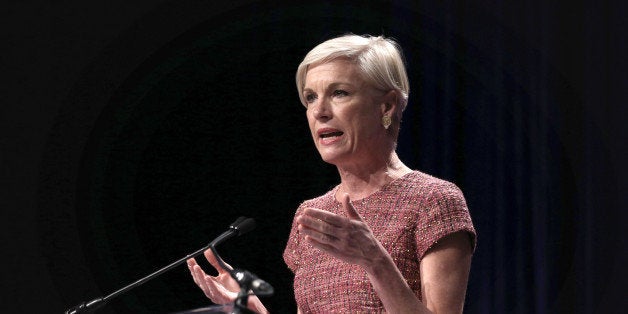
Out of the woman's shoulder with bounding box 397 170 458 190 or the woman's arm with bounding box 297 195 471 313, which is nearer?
the woman's arm with bounding box 297 195 471 313

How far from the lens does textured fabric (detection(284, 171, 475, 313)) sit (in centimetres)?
165

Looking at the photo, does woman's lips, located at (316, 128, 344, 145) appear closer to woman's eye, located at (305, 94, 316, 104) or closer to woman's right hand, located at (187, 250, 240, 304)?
woman's eye, located at (305, 94, 316, 104)

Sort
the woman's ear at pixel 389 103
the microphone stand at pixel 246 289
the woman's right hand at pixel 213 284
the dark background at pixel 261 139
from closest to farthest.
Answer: the microphone stand at pixel 246 289
the woman's right hand at pixel 213 284
the woman's ear at pixel 389 103
the dark background at pixel 261 139

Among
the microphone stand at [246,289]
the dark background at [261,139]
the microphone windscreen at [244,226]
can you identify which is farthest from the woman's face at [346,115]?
the dark background at [261,139]

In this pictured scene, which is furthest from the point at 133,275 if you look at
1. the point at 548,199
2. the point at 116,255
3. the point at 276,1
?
the point at 548,199

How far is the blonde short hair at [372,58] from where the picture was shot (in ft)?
5.86

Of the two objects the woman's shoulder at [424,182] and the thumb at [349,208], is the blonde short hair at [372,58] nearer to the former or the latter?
the woman's shoulder at [424,182]

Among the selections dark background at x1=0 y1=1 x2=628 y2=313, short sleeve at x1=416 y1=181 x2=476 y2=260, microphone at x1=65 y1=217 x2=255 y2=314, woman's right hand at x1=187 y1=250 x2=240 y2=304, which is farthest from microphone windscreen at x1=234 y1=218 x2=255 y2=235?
dark background at x1=0 y1=1 x2=628 y2=313

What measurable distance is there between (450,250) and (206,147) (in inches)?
74.5

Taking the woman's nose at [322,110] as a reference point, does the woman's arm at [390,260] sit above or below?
below

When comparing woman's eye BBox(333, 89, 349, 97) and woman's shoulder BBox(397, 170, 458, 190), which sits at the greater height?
woman's eye BBox(333, 89, 349, 97)

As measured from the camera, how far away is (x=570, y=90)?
2.61 meters

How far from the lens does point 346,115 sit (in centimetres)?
176

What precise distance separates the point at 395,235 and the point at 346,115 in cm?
30
